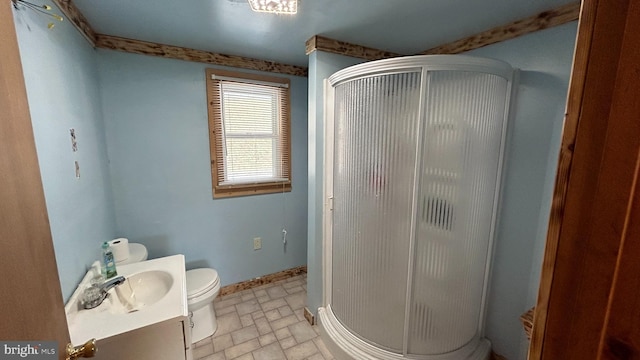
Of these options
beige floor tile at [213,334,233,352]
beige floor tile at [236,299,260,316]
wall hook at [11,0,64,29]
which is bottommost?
beige floor tile at [213,334,233,352]

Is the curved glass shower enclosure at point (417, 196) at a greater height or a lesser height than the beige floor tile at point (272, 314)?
greater

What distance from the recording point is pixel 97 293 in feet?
3.99

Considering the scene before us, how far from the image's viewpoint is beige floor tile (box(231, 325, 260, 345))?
1.89m

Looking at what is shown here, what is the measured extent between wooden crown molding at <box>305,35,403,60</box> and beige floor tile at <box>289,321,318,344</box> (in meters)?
2.15

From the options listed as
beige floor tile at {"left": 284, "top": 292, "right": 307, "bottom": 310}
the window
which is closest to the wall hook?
the window

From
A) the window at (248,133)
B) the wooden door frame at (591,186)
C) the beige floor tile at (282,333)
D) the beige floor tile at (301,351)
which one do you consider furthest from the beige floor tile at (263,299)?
the wooden door frame at (591,186)

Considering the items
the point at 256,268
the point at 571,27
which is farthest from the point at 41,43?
the point at 571,27

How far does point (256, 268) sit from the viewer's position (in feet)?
8.35

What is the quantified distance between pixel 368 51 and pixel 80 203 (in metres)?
2.07

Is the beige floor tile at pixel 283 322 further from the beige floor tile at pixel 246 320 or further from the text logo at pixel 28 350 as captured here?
the text logo at pixel 28 350

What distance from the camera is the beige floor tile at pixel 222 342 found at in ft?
5.98

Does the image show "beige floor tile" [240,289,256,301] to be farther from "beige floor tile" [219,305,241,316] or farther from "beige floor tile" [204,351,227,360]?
"beige floor tile" [204,351,227,360]

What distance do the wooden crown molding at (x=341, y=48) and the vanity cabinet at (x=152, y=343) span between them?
180 cm

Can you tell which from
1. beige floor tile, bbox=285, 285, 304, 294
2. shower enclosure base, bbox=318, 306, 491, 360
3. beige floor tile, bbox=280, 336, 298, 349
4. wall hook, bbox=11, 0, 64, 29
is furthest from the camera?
A: beige floor tile, bbox=285, 285, 304, 294
